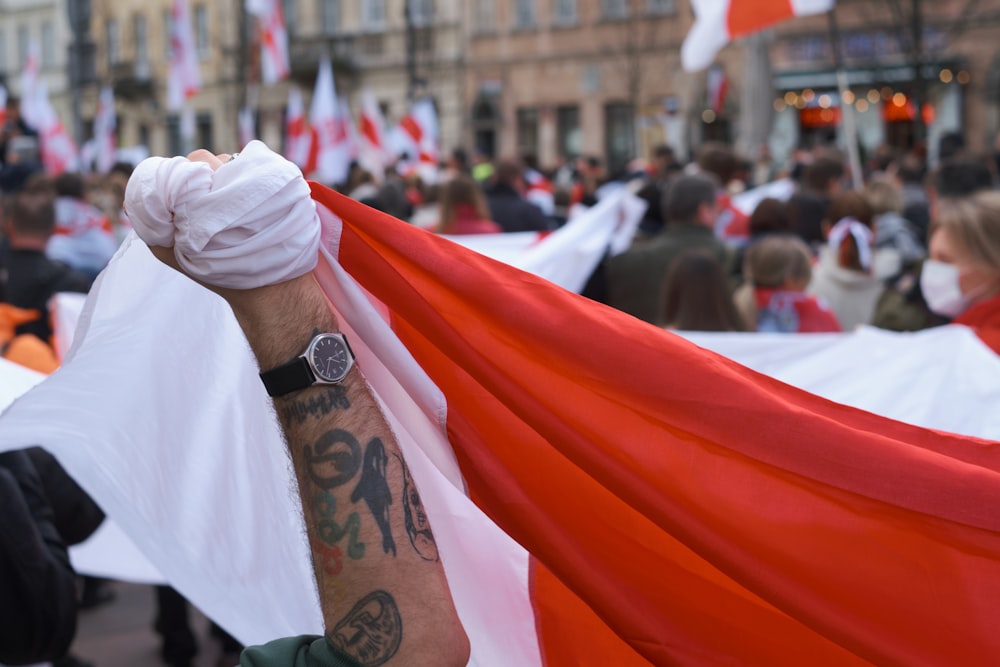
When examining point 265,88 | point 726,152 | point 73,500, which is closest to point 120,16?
point 265,88

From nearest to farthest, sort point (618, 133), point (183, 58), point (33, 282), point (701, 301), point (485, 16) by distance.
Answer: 1. point (701, 301)
2. point (33, 282)
3. point (183, 58)
4. point (618, 133)
5. point (485, 16)

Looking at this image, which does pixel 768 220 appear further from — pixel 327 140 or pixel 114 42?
pixel 114 42

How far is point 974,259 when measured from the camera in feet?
12.2

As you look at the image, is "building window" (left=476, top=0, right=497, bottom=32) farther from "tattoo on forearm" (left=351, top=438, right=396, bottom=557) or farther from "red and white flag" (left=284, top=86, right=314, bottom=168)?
"tattoo on forearm" (left=351, top=438, right=396, bottom=557)

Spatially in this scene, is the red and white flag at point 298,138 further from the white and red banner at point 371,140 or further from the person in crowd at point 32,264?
the person in crowd at point 32,264

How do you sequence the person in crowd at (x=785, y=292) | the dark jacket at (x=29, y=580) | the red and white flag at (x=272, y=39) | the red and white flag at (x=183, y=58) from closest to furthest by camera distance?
the dark jacket at (x=29, y=580), the person in crowd at (x=785, y=292), the red and white flag at (x=272, y=39), the red and white flag at (x=183, y=58)

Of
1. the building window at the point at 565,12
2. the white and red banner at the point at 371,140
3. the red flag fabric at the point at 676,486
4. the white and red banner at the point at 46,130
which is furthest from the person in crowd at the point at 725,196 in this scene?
the building window at the point at 565,12

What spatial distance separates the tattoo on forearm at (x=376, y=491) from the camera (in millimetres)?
1646

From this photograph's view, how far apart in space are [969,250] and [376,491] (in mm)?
2627

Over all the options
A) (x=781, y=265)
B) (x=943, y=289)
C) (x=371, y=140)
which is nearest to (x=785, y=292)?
(x=781, y=265)

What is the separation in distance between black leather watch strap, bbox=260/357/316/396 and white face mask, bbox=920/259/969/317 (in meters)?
2.76

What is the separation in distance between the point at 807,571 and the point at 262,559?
103 cm

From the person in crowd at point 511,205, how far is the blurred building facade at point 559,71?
1297 cm

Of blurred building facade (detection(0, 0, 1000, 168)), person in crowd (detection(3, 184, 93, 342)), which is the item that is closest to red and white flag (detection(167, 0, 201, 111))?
blurred building facade (detection(0, 0, 1000, 168))
